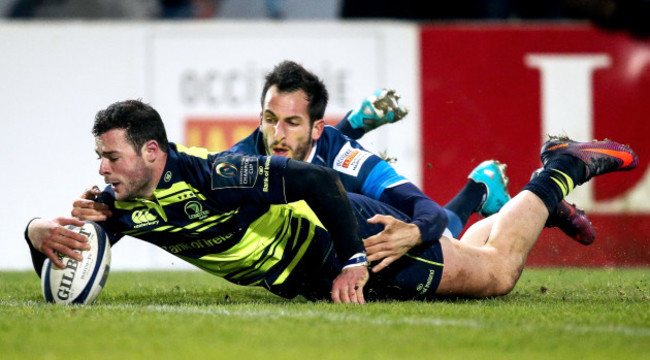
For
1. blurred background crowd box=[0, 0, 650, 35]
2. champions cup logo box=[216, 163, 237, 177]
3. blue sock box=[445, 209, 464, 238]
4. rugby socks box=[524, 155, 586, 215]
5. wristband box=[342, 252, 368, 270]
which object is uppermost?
blurred background crowd box=[0, 0, 650, 35]

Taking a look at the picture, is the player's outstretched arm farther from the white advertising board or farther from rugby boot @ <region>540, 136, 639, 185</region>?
the white advertising board

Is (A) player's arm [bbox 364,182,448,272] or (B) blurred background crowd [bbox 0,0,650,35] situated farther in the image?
(B) blurred background crowd [bbox 0,0,650,35]

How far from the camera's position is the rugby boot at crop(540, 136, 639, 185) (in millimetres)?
5930

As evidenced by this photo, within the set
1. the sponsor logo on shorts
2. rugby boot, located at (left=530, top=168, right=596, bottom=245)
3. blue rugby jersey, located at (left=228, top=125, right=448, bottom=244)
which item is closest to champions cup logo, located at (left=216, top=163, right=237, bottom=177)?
blue rugby jersey, located at (left=228, top=125, right=448, bottom=244)

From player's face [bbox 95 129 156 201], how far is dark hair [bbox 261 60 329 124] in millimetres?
1517

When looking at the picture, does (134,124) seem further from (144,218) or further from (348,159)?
(348,159)

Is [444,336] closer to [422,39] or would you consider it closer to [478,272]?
[478,272]

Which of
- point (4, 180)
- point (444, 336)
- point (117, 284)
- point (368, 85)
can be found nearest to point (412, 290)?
point (444, 336)

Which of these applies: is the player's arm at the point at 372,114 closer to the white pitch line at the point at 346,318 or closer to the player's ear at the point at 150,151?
the player's ear at the point at 150,151

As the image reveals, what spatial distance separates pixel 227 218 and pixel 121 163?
60 centimetres

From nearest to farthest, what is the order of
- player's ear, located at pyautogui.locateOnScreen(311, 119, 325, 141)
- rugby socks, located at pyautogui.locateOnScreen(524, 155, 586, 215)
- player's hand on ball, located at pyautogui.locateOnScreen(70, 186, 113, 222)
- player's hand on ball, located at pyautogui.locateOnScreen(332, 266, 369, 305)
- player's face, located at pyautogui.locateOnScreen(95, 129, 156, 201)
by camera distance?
player's face, located at pyautogui.locateOnScreen(95, 129, 156, 201)
player's hand on ball, located at pyautogui.locateOnScreen(332, 266, 369, 305)
player's hand on ball, located at pyautogui.locateOnScreen(70, 186, 113, 222)
rugby socks, located at pyautogui.locateOnScreen(524, 155, 586, 215)
player's ear, located at pyautogui.locateOnScreen(311, 119, 325, 141)

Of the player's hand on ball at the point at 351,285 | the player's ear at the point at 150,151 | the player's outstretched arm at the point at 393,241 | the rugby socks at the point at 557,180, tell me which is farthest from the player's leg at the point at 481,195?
the player's ear at the point at 150,151

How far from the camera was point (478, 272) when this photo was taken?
539 centimetres

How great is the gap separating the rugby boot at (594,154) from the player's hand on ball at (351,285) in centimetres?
178
